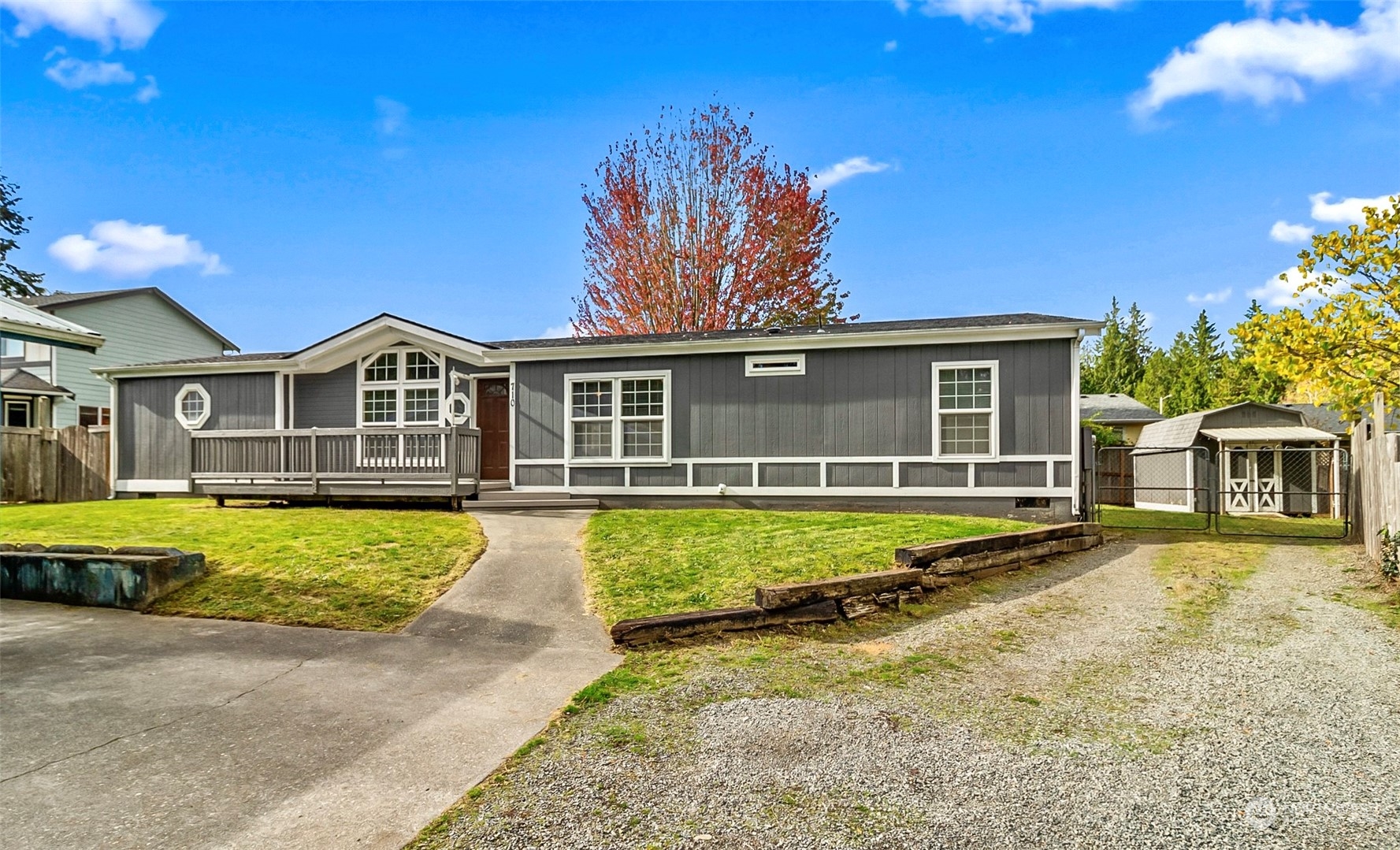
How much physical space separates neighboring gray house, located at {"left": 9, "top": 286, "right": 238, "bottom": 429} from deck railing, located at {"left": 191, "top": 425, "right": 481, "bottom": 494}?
13.5 meters

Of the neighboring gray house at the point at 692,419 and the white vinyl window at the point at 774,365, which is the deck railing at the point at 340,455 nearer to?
the neighboring gray house at the point at 692,419

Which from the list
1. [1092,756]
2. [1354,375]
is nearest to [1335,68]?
[1354,375]

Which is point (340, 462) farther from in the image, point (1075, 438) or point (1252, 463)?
point (1252, 463)

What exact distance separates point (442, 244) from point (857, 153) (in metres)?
13.7

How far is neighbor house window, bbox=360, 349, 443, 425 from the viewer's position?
14.8 meters

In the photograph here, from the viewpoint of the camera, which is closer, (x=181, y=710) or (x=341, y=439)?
(x=181, y=710)

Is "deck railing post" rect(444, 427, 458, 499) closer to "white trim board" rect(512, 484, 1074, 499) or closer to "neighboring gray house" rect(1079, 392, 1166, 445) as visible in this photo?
"white trim board" rect(512, 484, 1074, 499)

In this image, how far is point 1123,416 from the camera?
27578 mm

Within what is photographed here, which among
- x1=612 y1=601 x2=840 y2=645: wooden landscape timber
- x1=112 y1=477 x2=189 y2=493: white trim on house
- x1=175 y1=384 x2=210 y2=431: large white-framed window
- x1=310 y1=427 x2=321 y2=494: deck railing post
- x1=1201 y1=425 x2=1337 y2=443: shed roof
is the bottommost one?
x1=612 y1=601 x2=840 y2=645: wooden landscape timber

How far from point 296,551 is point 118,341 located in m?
25.8

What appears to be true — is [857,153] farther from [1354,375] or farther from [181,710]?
[181,710]

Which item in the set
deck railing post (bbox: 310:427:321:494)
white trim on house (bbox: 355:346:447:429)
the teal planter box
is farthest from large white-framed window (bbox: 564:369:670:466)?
the teal planter box

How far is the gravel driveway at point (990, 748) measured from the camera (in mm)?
2781

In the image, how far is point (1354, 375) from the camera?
8.59 metres
